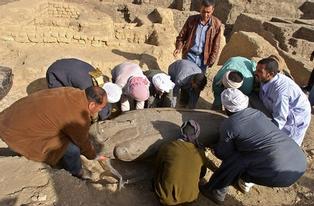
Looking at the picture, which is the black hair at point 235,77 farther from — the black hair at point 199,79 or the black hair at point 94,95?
the black hair at point 94,95

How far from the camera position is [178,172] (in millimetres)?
3596

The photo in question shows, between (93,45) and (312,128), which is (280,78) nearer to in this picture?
(312,128)

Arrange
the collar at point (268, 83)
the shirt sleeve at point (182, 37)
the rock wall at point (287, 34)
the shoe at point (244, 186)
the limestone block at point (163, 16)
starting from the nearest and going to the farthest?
1. the collar at point (268, 83)
2. the shoe at point (244, 186)
3. the shirt sleeve at point (182, 37)
4. the rock wall at point (287, 34)
5. the limestone block at point (163, 16)

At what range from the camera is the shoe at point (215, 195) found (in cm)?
417

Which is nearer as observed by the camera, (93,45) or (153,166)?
(153,166)

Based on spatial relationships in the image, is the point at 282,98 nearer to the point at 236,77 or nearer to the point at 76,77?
the point at 236,77

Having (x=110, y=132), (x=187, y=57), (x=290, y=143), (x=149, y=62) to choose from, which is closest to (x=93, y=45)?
(x=149, y=62)

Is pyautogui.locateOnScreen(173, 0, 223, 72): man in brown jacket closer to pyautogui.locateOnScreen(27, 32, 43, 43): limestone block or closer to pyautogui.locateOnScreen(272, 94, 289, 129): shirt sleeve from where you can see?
pyautogui.locateOnScreen(272, 94, 289, 129): shirt sleeve

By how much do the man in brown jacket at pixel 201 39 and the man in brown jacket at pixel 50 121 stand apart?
2.47 m

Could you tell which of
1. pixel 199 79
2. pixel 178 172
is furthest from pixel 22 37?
pixel 178 172

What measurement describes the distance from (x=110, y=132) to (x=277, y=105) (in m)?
2.01

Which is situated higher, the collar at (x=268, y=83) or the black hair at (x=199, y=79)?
the collar at (x=268, y=83)

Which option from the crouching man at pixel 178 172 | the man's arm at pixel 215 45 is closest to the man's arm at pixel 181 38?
the man's arm at pixel 215 45

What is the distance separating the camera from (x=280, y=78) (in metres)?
4.25
